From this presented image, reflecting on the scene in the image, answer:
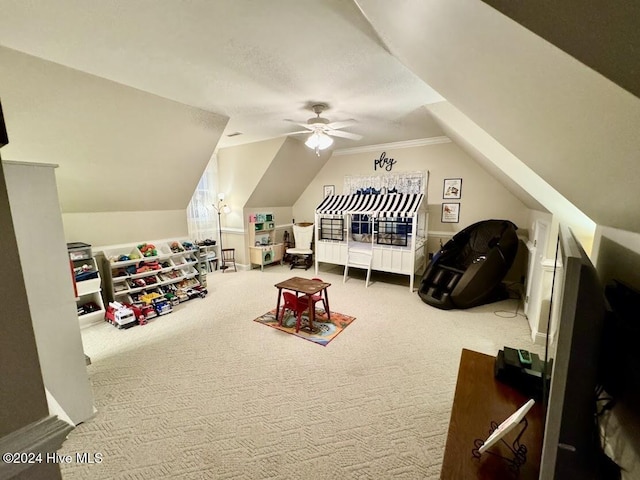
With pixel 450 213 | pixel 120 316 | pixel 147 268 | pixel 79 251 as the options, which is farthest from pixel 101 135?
pixel 450 213

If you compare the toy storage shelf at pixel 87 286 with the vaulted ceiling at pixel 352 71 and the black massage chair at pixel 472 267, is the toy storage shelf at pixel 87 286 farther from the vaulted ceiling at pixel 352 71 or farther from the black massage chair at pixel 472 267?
the black massage chair at pixel 472 267

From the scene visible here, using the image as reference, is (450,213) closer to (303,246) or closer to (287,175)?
(303,246)

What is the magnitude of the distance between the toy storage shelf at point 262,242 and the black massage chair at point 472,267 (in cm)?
345

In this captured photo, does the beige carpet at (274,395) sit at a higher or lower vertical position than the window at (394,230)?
lower

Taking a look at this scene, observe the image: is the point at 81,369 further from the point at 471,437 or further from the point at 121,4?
the point at 471,437

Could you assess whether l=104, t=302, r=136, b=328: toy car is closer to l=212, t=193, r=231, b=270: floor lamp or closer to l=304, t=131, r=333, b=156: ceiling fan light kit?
l=212, t=193, r=231, b=270: floor lamp

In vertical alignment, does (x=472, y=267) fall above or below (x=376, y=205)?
below

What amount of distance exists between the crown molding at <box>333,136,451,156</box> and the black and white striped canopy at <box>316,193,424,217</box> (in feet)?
3.41

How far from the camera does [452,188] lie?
493cm

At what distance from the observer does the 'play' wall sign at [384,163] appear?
214 inches

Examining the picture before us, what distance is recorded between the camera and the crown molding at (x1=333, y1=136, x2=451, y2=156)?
489 centimetres

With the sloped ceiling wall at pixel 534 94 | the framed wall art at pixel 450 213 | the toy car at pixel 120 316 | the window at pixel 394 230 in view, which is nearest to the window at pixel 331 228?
the window at pixel 394 230

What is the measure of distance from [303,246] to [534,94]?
545 centimetres

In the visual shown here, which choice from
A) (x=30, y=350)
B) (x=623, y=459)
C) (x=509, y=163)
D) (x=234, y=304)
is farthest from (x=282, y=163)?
(x=623, y=459)
